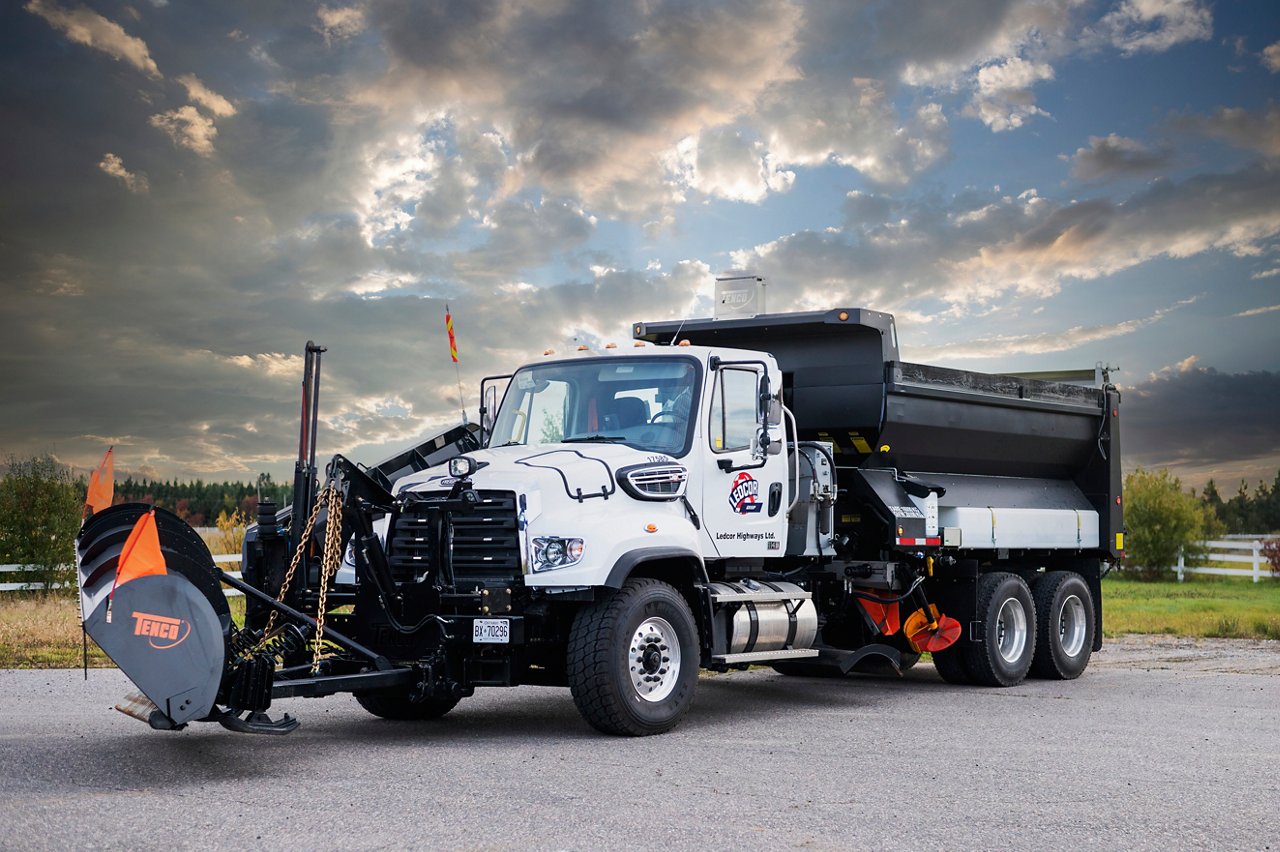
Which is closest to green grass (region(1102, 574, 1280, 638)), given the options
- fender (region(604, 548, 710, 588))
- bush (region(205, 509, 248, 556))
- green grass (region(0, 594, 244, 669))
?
fender (region(604, 548, 710, 588))

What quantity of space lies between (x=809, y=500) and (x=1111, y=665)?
7.59 meters

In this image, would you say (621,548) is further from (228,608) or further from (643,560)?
(228,608)

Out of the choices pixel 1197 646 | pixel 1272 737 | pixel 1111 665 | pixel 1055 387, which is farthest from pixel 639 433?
pixel 1197 646

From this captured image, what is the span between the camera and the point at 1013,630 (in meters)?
15.1

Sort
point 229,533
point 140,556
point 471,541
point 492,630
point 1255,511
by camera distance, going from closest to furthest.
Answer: point 140,556 < point 492,630 < point 471,541 < point 229,533 < point 1255,511

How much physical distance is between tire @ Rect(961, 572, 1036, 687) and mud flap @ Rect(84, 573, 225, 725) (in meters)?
8.88

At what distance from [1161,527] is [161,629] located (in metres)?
42.6

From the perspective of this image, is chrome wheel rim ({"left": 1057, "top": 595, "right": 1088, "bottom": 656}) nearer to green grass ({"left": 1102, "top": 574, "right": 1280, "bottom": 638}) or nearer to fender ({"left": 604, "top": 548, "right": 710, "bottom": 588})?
fender ({"left": 604, "top": 548, "right": 710, "bottom": 588})

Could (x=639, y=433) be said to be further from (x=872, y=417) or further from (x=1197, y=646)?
(x=1197, y=646)

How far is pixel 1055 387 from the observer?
15.9 metres

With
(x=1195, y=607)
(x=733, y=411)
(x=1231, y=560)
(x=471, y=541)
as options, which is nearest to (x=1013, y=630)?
(x=733, y=411)

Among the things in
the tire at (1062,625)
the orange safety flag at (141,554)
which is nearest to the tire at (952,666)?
the tire at (1062,625)

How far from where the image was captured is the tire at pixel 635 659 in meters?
9.58

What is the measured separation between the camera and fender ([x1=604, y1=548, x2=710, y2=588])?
9711mm
